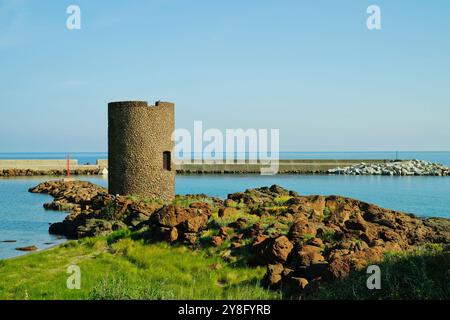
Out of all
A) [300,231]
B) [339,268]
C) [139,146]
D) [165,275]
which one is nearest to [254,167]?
[139,146]

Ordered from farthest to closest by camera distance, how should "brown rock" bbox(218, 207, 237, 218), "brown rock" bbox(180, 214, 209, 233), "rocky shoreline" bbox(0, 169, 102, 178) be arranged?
"rocky shoreline" bbox(0, 169, 102, 178) → "brown rock" bbox(218, 207, 237, 218) → "brown rock" bbox(180, 214, 209, 233)

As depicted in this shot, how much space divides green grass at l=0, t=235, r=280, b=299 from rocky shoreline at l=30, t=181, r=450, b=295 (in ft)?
1.89

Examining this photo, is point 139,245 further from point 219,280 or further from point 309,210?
point 309,210

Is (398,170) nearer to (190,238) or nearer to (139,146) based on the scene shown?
(139,146)

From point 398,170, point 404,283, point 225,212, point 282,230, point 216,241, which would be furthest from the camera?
point 398,170

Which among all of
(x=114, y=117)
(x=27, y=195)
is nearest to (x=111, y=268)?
(x=114, y=117)

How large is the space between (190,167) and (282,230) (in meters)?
66.6

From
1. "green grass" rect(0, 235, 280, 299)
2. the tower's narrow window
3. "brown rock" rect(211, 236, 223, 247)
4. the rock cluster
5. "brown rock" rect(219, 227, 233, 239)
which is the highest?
the tower's narrow window

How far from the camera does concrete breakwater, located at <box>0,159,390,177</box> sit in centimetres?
7206

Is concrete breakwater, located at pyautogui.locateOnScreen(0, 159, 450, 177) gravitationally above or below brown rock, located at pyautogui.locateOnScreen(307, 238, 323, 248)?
below

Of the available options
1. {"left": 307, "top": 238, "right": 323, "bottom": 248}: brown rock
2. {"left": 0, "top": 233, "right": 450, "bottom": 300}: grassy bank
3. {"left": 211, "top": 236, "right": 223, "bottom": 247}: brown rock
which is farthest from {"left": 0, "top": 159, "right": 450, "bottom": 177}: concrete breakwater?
{"left": 307, "top": 238, "right": 323, "bottom": 248}: brown rock

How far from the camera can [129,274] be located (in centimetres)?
1325

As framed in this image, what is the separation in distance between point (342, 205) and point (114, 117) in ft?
35.3

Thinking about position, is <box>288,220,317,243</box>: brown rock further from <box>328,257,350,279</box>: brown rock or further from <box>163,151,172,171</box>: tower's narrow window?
<box>163,151,172,171</box>: tower's narrow window
